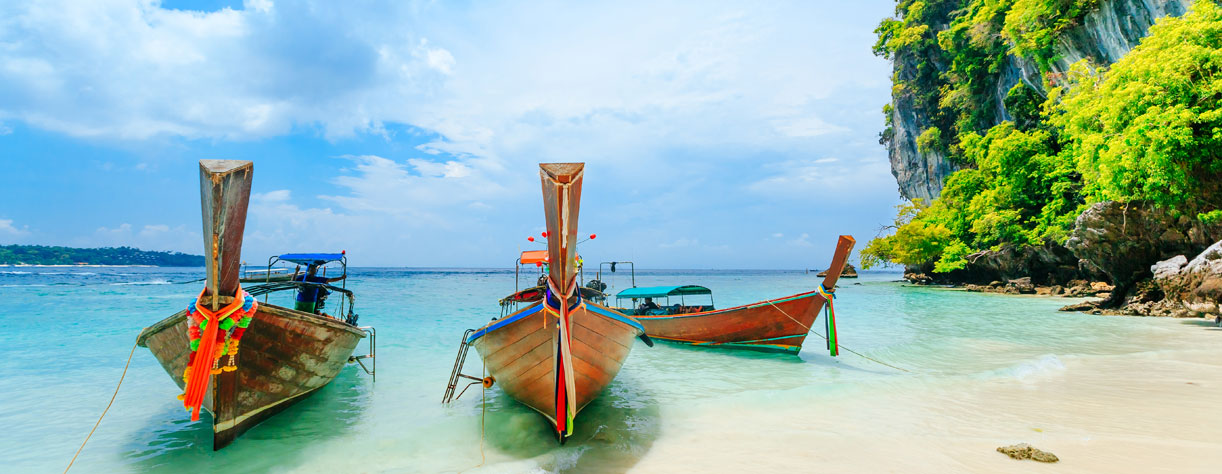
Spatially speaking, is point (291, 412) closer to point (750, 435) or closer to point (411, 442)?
point (411, 442)

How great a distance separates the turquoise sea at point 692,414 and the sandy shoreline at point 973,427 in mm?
37

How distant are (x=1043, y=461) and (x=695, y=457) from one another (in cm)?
332

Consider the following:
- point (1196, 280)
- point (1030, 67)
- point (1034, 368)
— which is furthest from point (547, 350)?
→ point (1030, 67)

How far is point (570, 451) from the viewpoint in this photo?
18.2 ft

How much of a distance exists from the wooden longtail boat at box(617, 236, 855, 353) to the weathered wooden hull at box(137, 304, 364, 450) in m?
8.35

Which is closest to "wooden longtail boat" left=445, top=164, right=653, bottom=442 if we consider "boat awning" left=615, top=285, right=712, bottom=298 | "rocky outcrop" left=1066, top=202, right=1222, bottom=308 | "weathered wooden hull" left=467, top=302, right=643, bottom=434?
"weathered wooden hull" left=467, top=302, right=643, bottom=434

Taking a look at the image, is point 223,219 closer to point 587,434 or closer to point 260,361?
point 260,361

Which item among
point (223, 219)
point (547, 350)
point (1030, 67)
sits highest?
point (1030, 67)

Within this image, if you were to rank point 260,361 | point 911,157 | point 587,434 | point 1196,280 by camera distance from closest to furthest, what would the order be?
point 260,361 → point 587,434 → point 1196,280 → point 911,157

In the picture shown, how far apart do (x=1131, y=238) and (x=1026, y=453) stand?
1792cm

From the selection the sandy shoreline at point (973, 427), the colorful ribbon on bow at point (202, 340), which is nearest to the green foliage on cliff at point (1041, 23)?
the sandy shoreline at point (973, 427)

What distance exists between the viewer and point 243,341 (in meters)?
5.25

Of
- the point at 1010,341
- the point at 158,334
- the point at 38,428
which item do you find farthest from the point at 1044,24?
the point at 38,428

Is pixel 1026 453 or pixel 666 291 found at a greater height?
pixel 666 291
